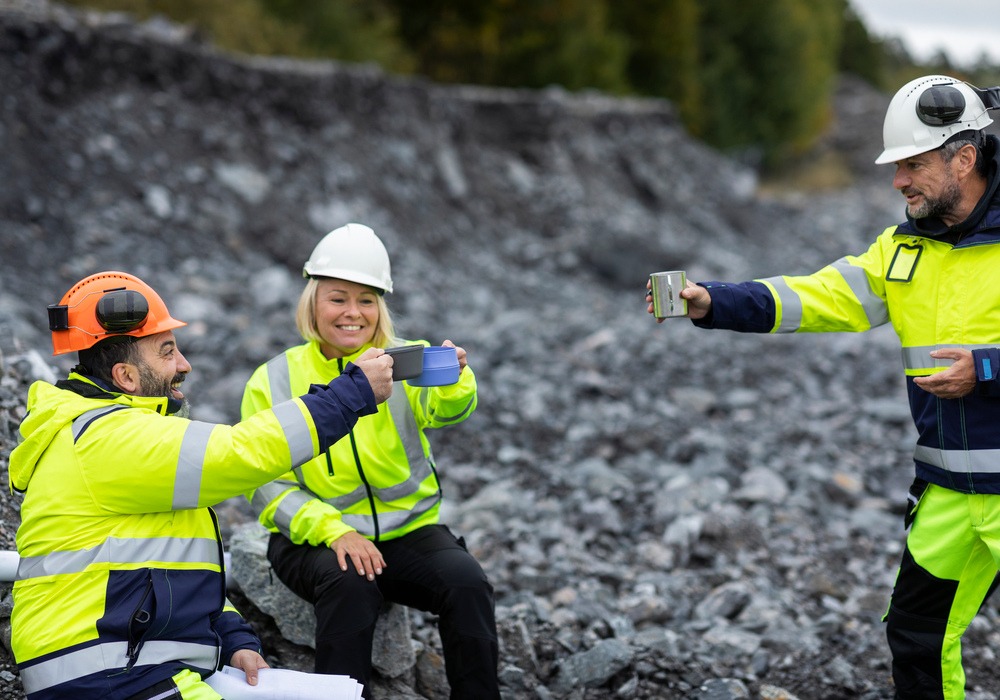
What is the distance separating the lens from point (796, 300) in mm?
3873

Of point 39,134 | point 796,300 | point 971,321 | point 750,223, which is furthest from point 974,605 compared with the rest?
point 750,223

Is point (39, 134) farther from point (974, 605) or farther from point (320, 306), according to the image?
point (974, 605)

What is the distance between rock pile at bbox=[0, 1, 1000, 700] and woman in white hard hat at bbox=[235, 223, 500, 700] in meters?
0.62

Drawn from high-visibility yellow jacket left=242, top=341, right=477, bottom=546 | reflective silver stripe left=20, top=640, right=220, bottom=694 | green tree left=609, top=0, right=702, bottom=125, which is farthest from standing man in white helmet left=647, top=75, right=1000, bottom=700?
green tree left=609, top=0, right=702, bottom=125

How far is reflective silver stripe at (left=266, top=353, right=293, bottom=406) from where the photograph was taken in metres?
3.76

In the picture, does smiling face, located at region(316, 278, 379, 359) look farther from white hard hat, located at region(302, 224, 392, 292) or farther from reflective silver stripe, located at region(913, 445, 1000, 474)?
reflective silver stripe, located at region(913, 445, 1000, 474)

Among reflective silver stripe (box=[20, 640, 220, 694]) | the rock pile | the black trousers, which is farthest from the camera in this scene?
the rock pile

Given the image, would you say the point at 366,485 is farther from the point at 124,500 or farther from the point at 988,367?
the point at 988,367

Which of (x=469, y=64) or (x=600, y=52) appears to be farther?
(x=600, y=52)

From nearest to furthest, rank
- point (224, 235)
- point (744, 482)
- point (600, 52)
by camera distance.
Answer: point (744, 482), point (224, 235), point (600, 52)

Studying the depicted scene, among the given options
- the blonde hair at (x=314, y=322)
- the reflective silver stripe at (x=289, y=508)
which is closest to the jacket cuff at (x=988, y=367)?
the blonde hair at (x=314, y=322)

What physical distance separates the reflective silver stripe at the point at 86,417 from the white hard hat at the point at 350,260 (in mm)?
1103

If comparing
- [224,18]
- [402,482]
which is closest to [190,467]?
[402,482]

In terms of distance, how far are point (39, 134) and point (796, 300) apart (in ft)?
31.9
